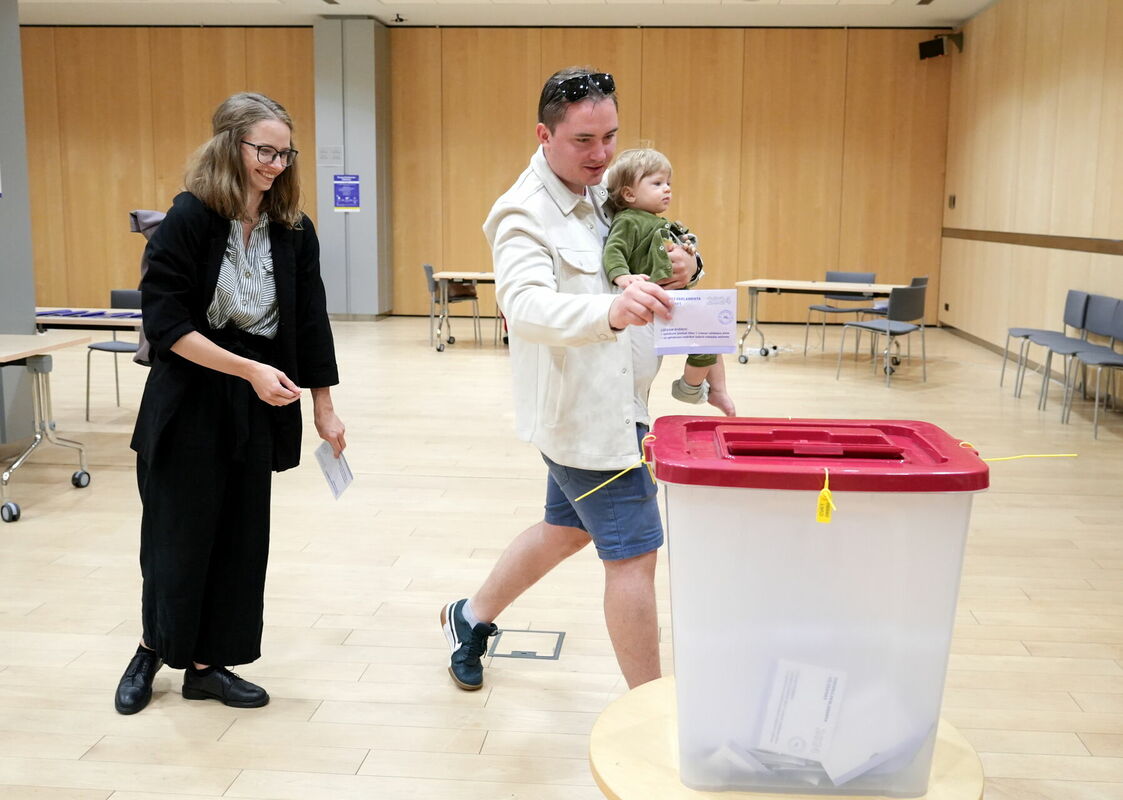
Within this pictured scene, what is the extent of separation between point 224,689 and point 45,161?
40.7 feet

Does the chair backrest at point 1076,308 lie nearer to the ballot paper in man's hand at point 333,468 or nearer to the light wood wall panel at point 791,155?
the light wood wall panel at point 791,155

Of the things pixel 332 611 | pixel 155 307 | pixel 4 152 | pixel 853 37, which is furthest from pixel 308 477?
pixel 853 37

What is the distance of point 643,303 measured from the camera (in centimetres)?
159

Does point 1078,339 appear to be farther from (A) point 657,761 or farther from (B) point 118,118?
(B) point 118,118

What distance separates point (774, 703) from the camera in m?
1.27

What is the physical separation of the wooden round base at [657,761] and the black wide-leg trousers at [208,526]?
52.7 inches

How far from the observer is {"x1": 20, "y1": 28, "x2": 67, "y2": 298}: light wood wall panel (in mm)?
12984

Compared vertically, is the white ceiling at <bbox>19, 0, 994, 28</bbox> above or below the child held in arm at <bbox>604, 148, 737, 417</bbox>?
above

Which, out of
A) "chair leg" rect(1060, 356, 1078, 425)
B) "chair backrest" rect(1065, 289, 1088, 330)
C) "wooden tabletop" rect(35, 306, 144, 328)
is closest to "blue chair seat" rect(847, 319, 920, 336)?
"chair backrest" rect(1065, 289, 1088, 330)

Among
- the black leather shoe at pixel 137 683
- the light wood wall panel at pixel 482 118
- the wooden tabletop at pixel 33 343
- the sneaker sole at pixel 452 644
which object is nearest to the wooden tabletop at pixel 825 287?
the light wood wall panel at pixel 482 118

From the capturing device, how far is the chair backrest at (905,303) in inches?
323

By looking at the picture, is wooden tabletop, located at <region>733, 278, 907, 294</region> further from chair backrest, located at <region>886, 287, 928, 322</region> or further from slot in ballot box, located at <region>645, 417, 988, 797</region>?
slot in ballot box, located at <region>645, 417, 988, 797</region>

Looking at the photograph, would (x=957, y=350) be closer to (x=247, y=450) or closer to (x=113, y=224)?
(x=247, y=450)

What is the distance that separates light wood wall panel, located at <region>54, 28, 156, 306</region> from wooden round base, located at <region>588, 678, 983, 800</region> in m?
12.8
